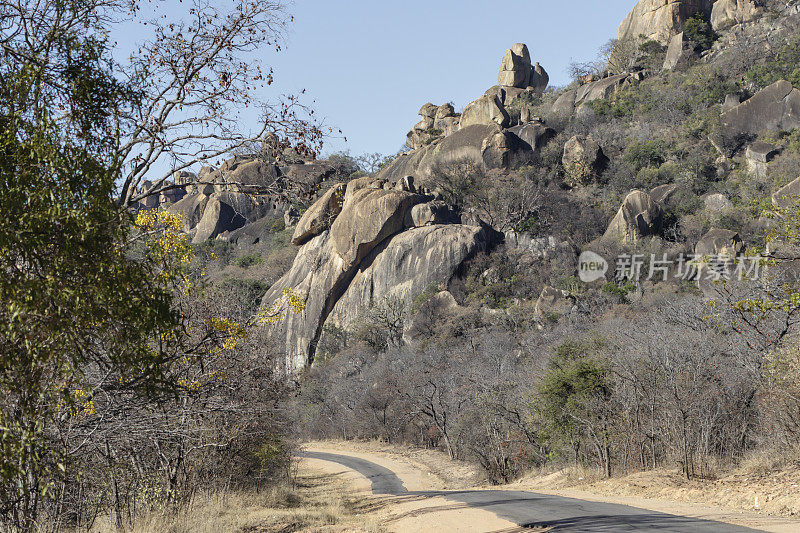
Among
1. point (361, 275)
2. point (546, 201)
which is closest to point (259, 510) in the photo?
point (361, 275)

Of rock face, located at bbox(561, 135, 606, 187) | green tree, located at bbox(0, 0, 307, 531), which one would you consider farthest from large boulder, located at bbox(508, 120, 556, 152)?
green tree, located at bbox(0, 0, 307, 531)

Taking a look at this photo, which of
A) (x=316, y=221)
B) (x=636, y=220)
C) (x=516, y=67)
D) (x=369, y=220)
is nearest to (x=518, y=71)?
(x=516, y=67)

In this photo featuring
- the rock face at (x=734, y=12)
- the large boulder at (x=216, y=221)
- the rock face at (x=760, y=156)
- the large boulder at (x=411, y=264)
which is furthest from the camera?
the large boulder at (x=216, y=221)

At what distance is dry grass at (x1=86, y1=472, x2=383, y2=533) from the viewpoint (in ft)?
33.9

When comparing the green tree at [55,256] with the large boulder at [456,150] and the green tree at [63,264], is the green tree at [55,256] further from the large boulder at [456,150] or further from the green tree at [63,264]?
the large boulder at [456,150]

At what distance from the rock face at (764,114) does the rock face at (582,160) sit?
11394 mm

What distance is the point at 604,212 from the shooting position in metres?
60.0

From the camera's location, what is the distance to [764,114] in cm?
5862

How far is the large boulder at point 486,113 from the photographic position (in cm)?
7474

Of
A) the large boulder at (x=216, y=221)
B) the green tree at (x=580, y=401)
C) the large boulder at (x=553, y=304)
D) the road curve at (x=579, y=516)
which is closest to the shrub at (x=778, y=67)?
the large boulder at (x=553, y=304)

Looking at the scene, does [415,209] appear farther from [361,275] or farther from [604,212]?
[604,212]

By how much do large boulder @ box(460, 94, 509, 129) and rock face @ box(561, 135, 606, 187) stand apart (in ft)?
31.6

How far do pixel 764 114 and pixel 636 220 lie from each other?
715 inches

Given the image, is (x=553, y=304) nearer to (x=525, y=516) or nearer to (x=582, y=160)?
(x=582, y=160)
